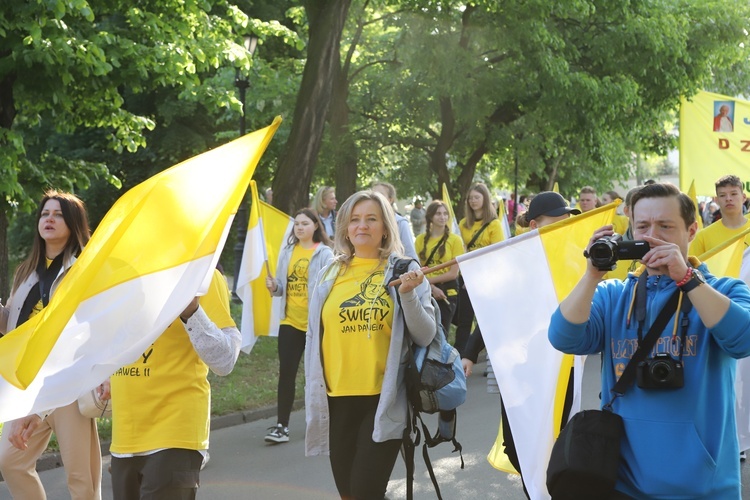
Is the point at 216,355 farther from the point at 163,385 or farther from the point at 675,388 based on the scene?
the point at 675,388

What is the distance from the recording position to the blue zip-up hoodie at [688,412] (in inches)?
124

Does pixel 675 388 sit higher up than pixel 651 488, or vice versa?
pixel 675 388

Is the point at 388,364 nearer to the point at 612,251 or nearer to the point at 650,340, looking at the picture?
the point at 650,340

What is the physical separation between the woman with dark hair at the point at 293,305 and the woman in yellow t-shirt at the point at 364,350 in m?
3.23

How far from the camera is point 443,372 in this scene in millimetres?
5031

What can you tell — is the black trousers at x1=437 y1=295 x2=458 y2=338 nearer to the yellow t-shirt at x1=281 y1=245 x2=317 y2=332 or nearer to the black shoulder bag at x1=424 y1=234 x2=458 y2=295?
the black shoulder bag at x1=424 y1=234 x2=458 y2=295

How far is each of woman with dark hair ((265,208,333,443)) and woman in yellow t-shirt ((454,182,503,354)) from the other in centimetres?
285

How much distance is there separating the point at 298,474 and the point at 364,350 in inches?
113

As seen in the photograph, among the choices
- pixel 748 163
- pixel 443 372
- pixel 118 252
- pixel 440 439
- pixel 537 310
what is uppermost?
pixel 748 163

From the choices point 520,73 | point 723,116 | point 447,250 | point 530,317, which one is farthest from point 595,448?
point 520,73

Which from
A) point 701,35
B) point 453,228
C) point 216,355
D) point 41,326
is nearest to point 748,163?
point 453,228

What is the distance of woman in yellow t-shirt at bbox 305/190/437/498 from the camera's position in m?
4.99

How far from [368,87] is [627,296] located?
23.7m

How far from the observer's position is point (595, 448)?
126 inches
